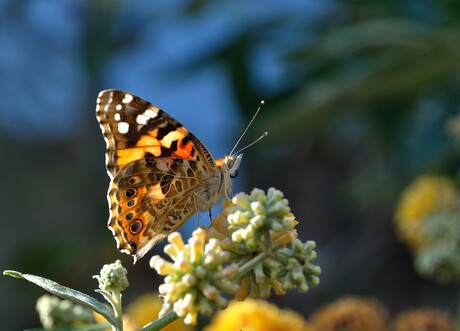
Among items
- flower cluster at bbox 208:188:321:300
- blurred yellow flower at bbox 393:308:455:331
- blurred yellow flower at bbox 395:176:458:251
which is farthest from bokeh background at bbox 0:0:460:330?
flower cluster at bbox 208:188:321:300

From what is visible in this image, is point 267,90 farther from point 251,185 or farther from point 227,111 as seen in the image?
point 251,185

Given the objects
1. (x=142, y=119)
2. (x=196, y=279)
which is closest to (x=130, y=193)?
(x=142, y=119)

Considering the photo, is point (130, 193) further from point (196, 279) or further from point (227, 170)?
point (196, 279)

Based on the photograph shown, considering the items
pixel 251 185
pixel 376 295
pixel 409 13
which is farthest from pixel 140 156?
pixel 251 185

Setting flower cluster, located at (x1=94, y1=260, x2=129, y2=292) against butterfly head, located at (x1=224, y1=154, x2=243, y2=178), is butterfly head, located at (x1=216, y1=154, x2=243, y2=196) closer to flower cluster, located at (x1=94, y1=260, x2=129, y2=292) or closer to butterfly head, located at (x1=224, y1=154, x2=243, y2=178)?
butterfly head, located at (x1=224, y1=154, x2=243, y2=178)

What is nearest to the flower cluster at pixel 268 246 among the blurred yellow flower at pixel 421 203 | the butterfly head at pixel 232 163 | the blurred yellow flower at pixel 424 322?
the butterfly head at pixel 232 163
